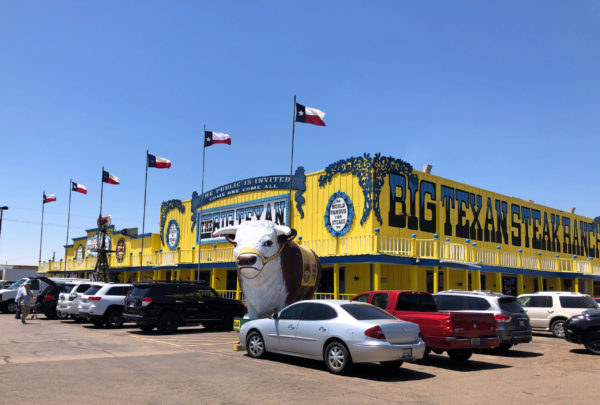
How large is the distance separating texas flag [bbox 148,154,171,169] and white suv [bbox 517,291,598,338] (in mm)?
22862

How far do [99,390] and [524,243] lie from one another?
31.2 meters

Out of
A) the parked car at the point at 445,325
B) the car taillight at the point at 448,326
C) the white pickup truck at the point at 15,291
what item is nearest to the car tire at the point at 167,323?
the parked car at the point at 445,325

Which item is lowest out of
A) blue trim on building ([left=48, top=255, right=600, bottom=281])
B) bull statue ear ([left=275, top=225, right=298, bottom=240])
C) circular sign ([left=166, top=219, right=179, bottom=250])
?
blue trim on building ([left=48, top=255, right=600, bottom=281])

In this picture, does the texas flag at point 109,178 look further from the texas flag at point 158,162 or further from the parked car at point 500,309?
the parked car at point 500,309

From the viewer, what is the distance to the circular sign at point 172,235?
37.2 metres

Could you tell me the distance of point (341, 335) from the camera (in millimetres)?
10156

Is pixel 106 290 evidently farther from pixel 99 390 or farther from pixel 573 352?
pixel 573 352

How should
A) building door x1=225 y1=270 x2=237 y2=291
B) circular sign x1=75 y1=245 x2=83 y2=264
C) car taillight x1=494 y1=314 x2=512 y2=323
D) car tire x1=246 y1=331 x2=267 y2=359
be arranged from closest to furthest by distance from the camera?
1. car tire x1=246 y1=331 x2=267 y2=359
2. car taillight x1=494 y1=314 x2=512 y2=323
3. building door x1=225 y1=270 x2=237 y2=291
4. circular sign x1=75 y1=245 x2=83 y2=264

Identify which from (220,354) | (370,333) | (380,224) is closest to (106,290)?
(220,354)

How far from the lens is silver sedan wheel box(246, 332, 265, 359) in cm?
1213

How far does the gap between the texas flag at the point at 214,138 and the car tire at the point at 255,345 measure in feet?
63.5

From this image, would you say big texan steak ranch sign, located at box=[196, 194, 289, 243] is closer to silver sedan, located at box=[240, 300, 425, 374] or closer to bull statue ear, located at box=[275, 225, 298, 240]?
bull statue ear, located at box=[275, 225, 298, 240]

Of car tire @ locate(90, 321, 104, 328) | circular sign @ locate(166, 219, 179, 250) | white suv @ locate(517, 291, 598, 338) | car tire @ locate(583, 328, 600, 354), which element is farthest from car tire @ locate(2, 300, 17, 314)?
car tire @ locate(583, 328, 600, 354)

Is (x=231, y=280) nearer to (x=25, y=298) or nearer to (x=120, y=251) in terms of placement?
(x=25, y=298)
